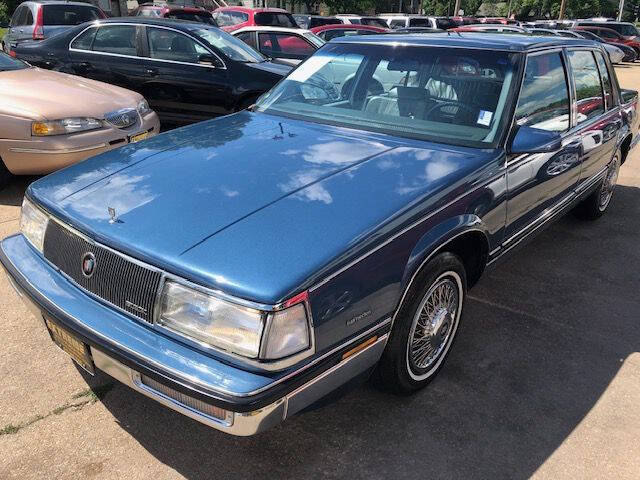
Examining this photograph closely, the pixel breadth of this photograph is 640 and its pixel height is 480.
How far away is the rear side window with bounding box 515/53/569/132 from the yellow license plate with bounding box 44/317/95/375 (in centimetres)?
251

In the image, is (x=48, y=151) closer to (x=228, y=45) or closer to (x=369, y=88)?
(x=369, y=88)

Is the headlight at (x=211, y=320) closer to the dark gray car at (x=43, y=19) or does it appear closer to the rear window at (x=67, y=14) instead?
the dark gray car at (x=43, y=19)

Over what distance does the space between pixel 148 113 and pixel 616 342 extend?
4805 millimetres

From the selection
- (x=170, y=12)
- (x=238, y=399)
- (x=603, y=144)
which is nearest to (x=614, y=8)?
(x=170, y=12)

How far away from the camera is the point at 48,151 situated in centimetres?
487

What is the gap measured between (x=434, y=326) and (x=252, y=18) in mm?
12525

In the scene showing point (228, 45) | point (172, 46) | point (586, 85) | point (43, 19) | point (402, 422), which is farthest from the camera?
point (43, 19)

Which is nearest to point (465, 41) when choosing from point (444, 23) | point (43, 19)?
point (43, 19)

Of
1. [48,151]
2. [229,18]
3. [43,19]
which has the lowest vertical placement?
[48,151]

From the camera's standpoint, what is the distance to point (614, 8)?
2427 inches

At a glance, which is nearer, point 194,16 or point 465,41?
point 465,41

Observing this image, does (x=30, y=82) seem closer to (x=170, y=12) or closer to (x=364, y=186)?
(x=364, y=186)

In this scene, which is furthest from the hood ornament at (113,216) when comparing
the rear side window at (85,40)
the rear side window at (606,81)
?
the rear side window at (85,40)

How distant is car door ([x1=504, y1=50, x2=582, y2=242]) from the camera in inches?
125
